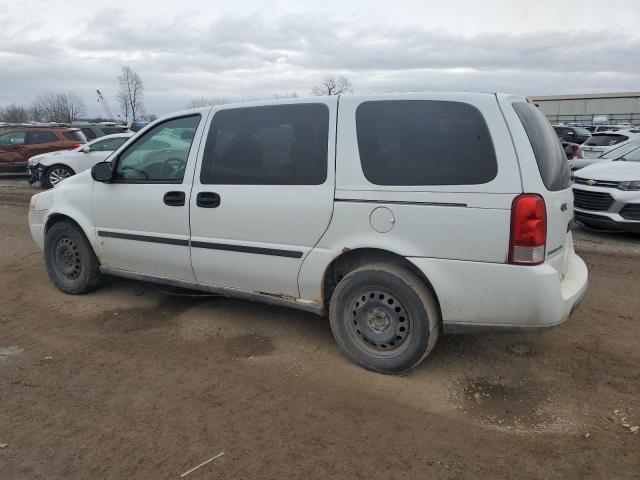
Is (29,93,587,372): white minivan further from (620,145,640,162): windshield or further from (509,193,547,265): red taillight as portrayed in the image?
(620,145,640,162): windshield

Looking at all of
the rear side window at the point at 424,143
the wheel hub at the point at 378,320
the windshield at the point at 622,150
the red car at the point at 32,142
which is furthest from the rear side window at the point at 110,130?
the wheel hub at the point at 378,320

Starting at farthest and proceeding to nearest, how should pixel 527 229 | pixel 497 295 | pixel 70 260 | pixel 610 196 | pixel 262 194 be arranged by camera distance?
pixel 610 196
pixel 70 260
pixel 262 194
pixel 497 295
pixel 527 229

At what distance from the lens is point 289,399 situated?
3371mm

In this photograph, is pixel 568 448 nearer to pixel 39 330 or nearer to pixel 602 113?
pixel 39 330

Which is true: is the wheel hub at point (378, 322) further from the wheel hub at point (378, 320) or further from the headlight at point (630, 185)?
the headlight at point (630, 185)

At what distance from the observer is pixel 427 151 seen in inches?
133

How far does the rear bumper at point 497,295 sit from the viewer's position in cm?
317

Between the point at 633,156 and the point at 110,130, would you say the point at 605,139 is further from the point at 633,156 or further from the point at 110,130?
the point at 110,130

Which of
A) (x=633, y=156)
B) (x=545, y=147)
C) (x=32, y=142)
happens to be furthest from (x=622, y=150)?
(x=32, y=142)

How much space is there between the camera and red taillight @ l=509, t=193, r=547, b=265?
122 inches

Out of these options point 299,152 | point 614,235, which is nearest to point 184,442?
point 299,152

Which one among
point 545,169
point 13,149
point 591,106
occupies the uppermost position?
point 591,106

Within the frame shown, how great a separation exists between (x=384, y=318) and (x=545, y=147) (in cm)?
150

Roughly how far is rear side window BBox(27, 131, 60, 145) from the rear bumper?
15844 millimetres
